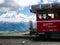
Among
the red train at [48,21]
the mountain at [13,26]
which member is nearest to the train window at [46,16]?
the red train at [48,21]

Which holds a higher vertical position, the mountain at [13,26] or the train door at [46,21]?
the train door at [46,21]

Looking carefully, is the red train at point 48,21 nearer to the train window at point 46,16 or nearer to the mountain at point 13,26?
the train window at point 46,16

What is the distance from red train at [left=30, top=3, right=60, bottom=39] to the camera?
22.1 meters

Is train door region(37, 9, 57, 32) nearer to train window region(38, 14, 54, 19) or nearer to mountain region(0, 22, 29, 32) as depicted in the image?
train window region(38, 14, 54, 19)

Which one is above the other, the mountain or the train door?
the train door

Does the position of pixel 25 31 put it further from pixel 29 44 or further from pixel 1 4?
pixel 29 44

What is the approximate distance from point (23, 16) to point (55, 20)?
736cm

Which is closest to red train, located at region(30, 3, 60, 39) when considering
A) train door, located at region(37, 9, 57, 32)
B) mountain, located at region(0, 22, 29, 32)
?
train door, located at region(37, 9, 57, 32)

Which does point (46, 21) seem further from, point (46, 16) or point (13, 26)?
point (13, 26)

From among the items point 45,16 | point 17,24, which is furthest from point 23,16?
point 45,16

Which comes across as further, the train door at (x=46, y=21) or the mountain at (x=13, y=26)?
the mountain at (x=13, y=26)

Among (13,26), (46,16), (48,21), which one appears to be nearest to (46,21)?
(48,21)

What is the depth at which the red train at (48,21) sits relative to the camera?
72.4 feet

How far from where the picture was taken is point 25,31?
28453 mm
